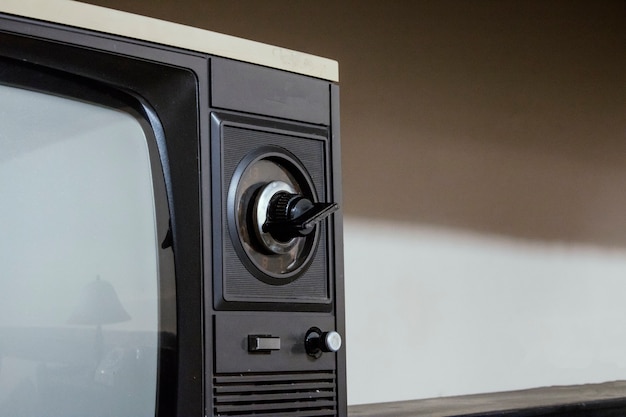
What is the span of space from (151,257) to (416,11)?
4.16ft

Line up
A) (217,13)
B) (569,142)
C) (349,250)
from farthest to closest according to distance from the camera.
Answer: (569,142)
(349,250)
(217,13)

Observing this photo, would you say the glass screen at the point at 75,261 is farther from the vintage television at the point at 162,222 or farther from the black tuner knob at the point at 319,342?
the black tuner knob at the point at 319,342

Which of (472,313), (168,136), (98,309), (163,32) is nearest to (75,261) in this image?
(98,309)

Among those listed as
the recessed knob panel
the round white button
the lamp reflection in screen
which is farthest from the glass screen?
the round white button

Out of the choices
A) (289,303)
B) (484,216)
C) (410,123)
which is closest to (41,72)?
(289,303)

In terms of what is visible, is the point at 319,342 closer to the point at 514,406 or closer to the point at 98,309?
the point at 98,309

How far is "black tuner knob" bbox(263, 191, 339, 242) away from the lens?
108cm

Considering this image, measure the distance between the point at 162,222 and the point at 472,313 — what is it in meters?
1.27

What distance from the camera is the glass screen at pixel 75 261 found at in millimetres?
913

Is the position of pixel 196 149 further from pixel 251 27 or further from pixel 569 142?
pixel 569 142

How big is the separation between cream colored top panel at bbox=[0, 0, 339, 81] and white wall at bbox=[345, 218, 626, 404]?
2.50 ft

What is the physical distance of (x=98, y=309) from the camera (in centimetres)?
96

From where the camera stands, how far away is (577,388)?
2246 millimetres

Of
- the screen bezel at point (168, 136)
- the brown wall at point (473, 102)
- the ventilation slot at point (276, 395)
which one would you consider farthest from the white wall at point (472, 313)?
the screen bezel at point (168, 136)
